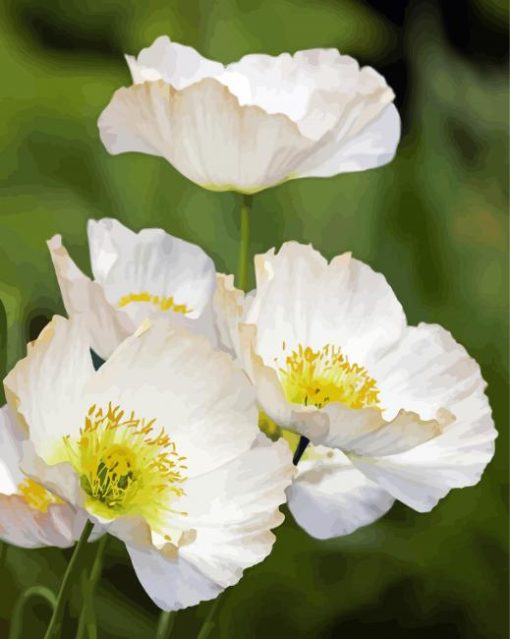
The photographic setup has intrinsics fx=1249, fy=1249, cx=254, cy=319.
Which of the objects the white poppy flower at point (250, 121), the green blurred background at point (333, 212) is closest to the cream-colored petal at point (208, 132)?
the white poppy flower at point (250, 121)

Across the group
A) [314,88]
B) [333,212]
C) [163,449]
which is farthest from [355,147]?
[333,212]

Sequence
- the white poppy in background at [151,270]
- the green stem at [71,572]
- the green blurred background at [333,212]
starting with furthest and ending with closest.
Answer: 1. the green blurred background at [333,212]
2. the white poppy in background at [151,270]
3. the green stem at [71,572]

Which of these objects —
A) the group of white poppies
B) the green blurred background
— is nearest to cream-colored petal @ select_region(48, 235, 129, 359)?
the group of white poppies

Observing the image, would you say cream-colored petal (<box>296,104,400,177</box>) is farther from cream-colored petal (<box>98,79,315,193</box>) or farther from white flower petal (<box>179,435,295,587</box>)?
white flower petal (<box>179,435,295,587</box>)

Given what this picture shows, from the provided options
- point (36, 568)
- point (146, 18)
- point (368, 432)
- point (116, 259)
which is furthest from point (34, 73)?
point (368, 432)

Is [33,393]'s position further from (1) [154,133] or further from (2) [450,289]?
(2) [450,289]

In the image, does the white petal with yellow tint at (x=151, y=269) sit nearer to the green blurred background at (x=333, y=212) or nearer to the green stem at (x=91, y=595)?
the green stem at (x=91, y=595)
